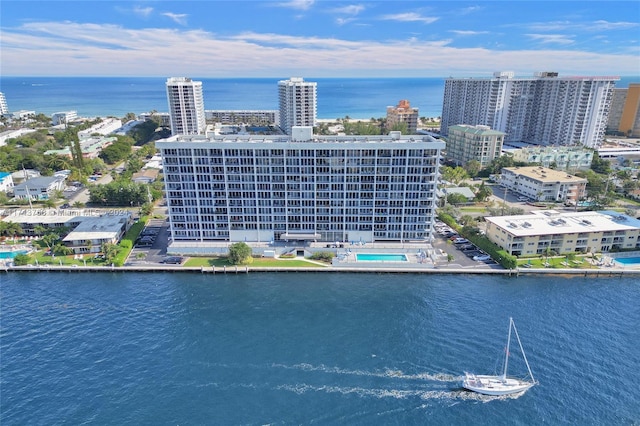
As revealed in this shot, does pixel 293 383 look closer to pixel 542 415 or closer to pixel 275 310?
pixel 275 310

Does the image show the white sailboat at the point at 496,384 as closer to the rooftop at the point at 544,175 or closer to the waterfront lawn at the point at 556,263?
the waterfront lawn at the point at 556,263

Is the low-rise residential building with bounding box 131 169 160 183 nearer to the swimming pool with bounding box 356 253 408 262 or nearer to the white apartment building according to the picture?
the white apartment building

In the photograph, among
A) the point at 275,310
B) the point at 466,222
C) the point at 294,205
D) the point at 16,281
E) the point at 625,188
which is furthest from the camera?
the point at 625,188

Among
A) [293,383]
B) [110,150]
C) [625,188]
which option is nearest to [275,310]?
[293,383]

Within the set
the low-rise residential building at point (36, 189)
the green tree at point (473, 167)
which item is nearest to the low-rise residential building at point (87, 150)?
the low-rise residential building at point (36, 189)

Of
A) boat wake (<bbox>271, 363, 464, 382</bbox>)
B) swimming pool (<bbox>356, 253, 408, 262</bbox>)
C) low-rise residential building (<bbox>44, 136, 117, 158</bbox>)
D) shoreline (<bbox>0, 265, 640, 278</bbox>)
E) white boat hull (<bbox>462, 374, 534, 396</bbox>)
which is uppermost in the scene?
low-rise residential building (<bbox>44, 136, 117, 158</bbox>)

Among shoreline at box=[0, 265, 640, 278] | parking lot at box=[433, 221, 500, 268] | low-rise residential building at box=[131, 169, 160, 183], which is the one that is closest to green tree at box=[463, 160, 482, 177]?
parking lot at box=[433, 221, 500, 268]

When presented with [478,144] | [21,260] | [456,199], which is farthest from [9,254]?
[478,144]

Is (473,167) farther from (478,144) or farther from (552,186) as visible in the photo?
(552,186)
